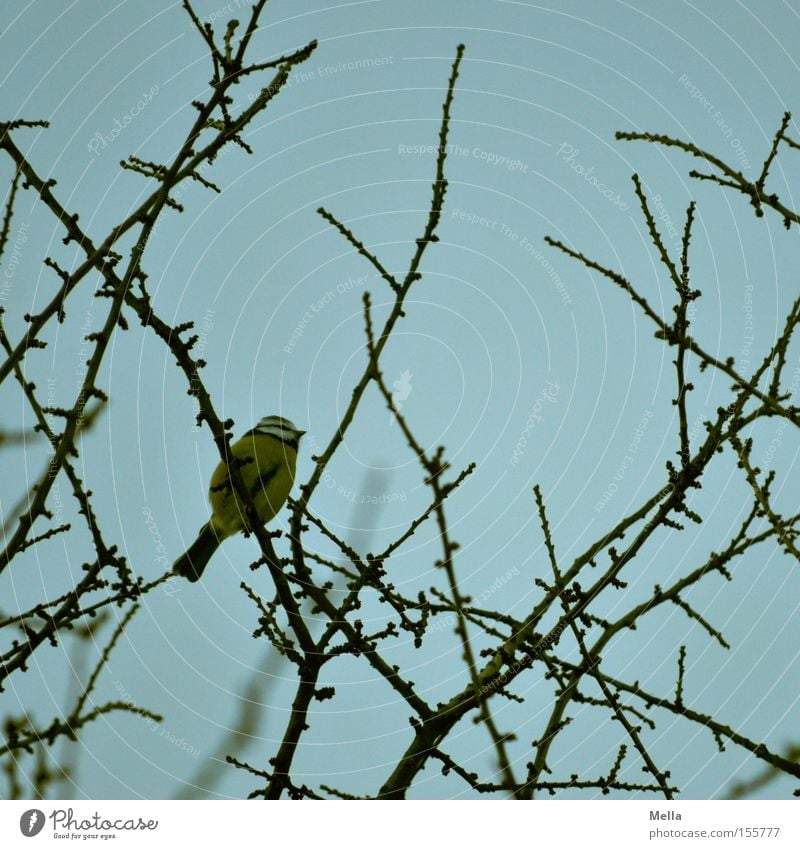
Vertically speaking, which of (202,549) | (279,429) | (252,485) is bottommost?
(202,549)

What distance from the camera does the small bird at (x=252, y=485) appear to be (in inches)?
174

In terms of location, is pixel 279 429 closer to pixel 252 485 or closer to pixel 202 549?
pixel 252 485

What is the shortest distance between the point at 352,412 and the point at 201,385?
1.56 feet

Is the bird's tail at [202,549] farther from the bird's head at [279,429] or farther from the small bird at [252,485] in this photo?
the bird's head at [279,429]

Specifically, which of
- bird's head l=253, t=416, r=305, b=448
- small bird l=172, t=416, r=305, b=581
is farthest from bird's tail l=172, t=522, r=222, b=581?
bird's head l=253, t=416, r=305, b=448

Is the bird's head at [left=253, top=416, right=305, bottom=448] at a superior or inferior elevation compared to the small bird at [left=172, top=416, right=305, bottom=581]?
superior

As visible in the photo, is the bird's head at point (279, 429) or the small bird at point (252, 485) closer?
the small bird at point (252, 485)

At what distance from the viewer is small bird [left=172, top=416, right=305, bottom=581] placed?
443cm

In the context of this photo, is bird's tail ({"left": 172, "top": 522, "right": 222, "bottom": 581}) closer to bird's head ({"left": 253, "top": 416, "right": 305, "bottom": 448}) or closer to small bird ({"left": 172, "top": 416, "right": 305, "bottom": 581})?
small bird ({"left": 172, "top": 416, "right": 305, "bottom": 581})

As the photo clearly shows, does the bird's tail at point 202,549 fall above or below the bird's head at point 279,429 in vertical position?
below

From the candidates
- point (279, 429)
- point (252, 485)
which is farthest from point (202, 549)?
point (279, 429)

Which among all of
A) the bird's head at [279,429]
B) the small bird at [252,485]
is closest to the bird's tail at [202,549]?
the small bird at [252,485]

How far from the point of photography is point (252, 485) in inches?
180

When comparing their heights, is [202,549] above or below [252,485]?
below
